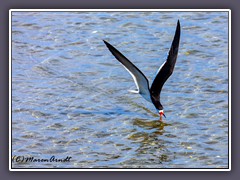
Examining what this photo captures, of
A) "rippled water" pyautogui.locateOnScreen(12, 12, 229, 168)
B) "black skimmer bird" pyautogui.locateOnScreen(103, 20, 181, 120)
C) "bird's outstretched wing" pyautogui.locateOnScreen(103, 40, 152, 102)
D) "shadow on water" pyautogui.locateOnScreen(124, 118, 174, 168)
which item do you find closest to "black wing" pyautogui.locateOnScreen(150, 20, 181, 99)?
"black skimmer bird" pyautogui.locateOnScreen(103, 20, 181, 120)

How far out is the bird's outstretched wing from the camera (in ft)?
39.6

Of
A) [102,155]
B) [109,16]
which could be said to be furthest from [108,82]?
[102,155]

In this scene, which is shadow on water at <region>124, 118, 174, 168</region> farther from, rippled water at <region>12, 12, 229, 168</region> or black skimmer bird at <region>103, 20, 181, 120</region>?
black skimmer bird at <region>103, 20, 181, 120</region>

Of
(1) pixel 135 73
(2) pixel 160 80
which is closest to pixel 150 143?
(1) pixel 135 73

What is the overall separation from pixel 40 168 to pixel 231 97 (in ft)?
8.45

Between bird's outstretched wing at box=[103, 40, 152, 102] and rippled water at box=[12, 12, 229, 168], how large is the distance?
14.7 inches

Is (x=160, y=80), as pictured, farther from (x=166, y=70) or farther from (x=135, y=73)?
(x=135, y=73)

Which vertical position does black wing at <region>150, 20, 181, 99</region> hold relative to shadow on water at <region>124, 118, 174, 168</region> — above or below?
above

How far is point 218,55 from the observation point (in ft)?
44.3

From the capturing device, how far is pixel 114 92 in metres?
13.3

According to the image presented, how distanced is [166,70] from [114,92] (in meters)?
0.88
